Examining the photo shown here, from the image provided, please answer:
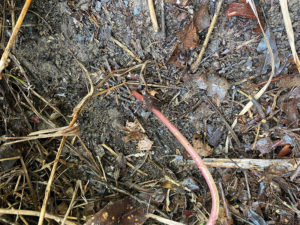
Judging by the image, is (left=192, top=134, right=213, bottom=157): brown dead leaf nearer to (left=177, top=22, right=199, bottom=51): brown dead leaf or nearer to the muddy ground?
the muddy ground

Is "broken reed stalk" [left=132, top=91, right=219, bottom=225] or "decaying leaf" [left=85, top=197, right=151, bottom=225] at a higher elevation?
"broken reed stalk" [left=132, top=91, right=219, bottom=225]

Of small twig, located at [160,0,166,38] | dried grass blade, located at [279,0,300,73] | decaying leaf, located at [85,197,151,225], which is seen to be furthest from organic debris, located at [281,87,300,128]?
decaying leaf, located at [85,197,151,225]

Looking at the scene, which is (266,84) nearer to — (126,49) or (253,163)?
(253,163)

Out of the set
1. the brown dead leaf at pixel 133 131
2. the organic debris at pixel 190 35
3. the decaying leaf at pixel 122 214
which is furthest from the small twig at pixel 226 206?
the organic debris at pixel 190 35

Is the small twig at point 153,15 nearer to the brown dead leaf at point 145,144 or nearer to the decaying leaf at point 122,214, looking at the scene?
the brown dead leaf at point 145,144

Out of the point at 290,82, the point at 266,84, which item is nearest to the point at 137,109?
the point at 266,84

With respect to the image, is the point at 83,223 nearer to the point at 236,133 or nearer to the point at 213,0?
the point at 236,133
